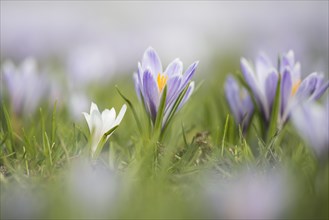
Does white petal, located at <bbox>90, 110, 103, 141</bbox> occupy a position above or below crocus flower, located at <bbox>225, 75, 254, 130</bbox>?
below

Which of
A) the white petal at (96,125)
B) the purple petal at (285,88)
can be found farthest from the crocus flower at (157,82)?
the purple petal at (285,88)

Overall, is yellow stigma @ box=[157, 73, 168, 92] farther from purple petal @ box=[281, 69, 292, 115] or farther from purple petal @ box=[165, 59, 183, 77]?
purple petal @ box=[281, 69, 292, 115]

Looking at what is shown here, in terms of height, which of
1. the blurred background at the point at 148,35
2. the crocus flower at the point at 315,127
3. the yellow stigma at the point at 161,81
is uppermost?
the blurred background at the point at 148,35

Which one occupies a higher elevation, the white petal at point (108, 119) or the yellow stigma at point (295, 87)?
the yellow stigma at point (295, 87)

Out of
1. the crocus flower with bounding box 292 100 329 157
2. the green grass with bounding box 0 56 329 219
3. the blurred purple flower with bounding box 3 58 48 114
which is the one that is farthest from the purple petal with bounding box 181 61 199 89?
the blurred purple flower with bounding box 3 58 48 114

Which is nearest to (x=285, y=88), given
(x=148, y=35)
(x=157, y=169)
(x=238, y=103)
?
(x=238, y=103)

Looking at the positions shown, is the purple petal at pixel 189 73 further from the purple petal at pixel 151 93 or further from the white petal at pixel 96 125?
the white petal at pixel 96 125

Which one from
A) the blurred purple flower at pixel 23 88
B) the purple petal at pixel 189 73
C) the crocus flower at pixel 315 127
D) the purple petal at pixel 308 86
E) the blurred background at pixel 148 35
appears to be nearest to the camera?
the crocus flower at pixel 315 127
